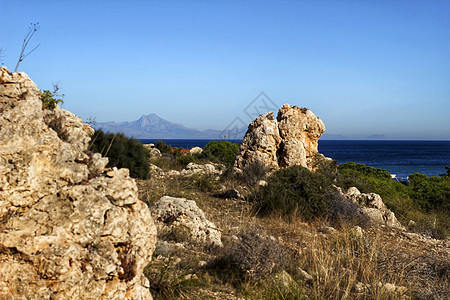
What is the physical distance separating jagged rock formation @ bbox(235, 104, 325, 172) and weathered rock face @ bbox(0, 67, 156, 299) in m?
9.59

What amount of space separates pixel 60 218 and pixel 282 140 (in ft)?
36.4

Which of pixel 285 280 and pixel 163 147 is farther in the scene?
pixel 163 147

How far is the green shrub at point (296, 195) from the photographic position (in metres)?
8.53

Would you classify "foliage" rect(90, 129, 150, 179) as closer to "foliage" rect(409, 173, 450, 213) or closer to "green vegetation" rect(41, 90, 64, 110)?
"green vegetation" rect(41, 90, 64, 110)

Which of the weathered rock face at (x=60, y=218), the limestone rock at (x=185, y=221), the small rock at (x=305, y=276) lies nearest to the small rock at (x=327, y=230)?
the limestone rock at (x=185, y=221)

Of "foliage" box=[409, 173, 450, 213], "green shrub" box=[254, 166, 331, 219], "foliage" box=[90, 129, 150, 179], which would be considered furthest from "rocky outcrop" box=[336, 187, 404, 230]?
"foliage" box=[90, 129, 150, 179]

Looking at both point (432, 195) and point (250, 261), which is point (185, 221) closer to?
point (250, 261)

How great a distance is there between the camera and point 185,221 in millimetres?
6105

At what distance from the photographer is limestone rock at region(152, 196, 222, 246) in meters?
5.89

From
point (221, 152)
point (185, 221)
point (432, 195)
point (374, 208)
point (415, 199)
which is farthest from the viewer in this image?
point (221, 152)

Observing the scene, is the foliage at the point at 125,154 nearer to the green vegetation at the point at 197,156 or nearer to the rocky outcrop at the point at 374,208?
the green vegetation at the point at 197,156

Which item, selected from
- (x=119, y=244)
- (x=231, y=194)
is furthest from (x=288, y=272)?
(x=231, y=194)

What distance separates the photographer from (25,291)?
2518 millimetres

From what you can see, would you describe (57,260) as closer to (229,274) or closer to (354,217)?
(229,274)
